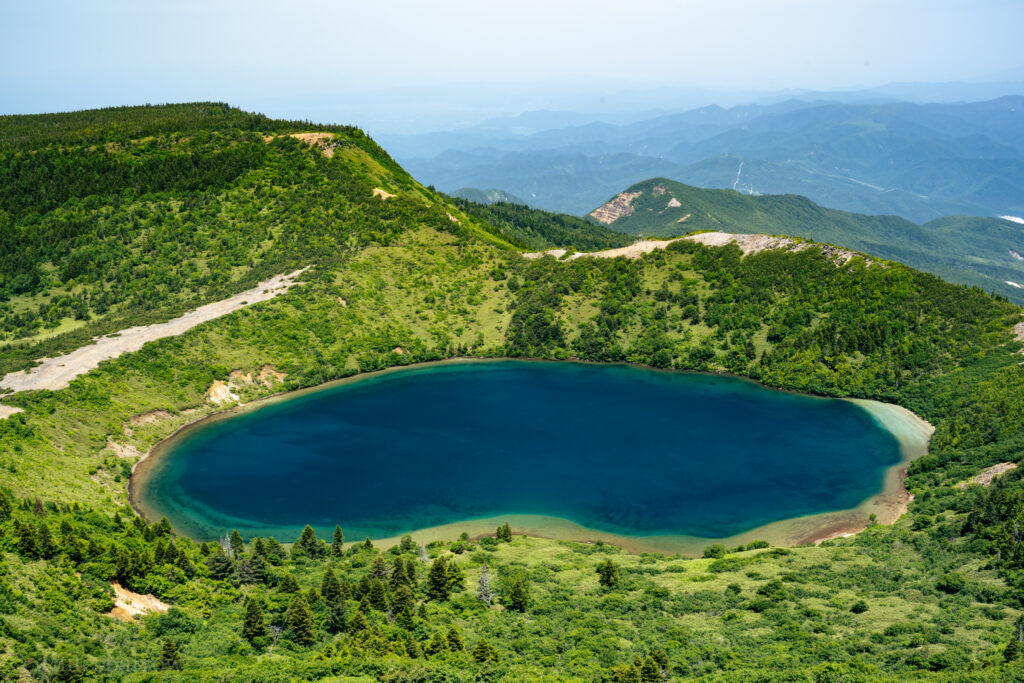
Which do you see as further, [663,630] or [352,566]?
[352,566]

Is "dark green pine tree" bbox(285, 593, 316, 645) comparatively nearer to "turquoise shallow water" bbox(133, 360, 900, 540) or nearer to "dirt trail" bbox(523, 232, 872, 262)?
"turquoise shallow water" bbox(133, 360, 900, 540)

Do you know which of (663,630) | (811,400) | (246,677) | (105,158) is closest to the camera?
(246,677)

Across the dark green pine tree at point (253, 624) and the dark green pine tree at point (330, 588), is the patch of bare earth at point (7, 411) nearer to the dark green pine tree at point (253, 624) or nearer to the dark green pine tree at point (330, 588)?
the dark green pine tree at point (253, 624)

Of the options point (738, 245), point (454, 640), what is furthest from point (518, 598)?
point (738, 245)

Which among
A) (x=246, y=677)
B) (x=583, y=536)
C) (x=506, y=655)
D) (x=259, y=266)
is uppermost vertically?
(x=259, y=266)

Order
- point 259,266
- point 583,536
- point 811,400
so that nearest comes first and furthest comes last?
point 583,536
point 811,400
point 259,266

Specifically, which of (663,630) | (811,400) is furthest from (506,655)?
(811,400)

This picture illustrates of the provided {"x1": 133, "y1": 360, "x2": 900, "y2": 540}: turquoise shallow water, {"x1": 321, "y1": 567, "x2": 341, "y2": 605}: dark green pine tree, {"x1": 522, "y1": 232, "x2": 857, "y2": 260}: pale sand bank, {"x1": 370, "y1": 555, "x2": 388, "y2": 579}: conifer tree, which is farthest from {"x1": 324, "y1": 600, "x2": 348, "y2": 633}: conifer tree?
{"x1": 522, "y1": 232, "x2": 857, "y2": 260}: pale sand bank

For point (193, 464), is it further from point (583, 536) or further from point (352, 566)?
point (583, 536)
